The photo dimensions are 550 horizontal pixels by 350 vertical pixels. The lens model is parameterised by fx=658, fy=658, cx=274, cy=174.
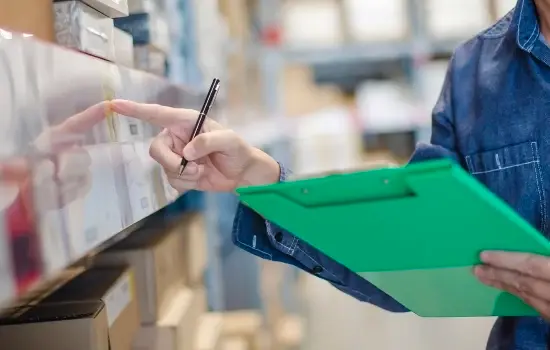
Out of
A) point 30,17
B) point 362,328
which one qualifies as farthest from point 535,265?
point 362,328

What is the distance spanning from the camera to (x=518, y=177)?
3.08 ft

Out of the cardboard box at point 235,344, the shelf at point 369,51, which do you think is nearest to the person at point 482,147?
the cardboard box at point 235,344

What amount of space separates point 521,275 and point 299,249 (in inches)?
12.7

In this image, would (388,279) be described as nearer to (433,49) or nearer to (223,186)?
(223,186)

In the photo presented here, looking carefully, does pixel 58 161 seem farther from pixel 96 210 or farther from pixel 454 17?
pixel 454 17

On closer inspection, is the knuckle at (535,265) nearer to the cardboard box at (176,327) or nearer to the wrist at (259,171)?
the wrist at (259,171)

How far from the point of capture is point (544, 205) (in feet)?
2.99

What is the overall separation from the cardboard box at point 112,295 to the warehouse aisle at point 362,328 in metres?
1.07

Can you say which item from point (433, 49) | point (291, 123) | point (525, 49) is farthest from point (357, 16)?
point (525, 49)

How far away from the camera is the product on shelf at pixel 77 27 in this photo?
2.08 ft

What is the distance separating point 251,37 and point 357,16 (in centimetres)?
52

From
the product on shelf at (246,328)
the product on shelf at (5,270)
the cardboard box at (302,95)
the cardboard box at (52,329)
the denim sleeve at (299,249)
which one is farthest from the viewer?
the cardboard box at (302,95)

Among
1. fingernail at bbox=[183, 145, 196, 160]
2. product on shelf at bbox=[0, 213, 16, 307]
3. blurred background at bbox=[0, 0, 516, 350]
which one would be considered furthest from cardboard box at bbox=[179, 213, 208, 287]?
product on shelf at bbox=[0, 213, 16, 307]

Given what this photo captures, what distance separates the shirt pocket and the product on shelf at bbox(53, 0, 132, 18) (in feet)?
1.82
